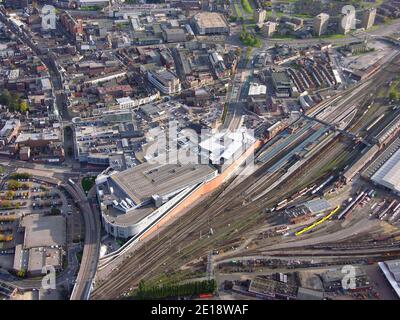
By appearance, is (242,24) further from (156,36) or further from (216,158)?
(216,158)

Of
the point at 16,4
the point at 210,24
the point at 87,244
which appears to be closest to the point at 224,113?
the point at 87,244

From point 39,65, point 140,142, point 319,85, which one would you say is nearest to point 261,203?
point 140,142

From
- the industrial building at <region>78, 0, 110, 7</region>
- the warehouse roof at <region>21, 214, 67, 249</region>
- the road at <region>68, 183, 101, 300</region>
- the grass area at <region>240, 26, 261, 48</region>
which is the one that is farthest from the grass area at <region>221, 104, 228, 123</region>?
the industrial building at <region>78, 0, 110, 7</region>

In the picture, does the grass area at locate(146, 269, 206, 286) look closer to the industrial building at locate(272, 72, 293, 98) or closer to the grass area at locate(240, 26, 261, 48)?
the industrial building at locate(272, 72, 293, 98)

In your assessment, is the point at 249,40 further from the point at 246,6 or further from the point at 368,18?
the point at 368,18

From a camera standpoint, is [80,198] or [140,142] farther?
[140,142]
